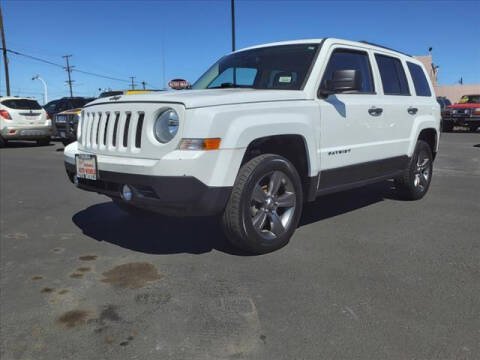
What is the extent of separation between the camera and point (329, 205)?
558 cm

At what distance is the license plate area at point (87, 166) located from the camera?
3.68 meters

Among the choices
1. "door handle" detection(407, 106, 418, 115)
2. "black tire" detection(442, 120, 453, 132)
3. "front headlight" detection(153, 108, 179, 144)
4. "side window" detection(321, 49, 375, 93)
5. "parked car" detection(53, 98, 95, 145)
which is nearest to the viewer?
"front headlight" detection(153, 108, 179, 144)

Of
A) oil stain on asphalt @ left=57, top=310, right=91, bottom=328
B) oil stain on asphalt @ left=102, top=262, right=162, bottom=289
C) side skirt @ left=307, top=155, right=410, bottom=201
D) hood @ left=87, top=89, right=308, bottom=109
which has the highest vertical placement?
hood @ left=87, top=89, right=308, bottom=109

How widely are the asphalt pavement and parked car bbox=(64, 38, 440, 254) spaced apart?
0.45 m

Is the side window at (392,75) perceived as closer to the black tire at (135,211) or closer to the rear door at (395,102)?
the rear door at (395,102)

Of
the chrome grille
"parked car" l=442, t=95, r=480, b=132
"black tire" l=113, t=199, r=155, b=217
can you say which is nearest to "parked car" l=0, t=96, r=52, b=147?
"black tire" l=113, t=199, r=155, b=217

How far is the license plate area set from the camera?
3684 mm

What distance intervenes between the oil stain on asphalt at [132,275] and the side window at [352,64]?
2.26m

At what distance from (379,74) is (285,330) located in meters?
3.43

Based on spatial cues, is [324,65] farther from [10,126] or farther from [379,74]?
[10,126]

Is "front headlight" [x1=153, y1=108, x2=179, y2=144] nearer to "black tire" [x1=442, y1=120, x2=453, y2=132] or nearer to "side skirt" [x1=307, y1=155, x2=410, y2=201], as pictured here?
"side skirt" [x1=307, y1=155, x2=410, y2=201]

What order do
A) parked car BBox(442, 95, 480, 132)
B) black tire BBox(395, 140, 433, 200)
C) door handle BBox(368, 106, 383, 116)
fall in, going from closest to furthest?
door handle BBox(368, 106, 383, 116) → black tire BBox(395, 140, 433, 200) → parked car BBox(442, 95, 480, 132)

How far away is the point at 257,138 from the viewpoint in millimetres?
3494

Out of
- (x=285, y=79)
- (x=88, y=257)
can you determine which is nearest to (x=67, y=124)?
(x=88, y=257)
